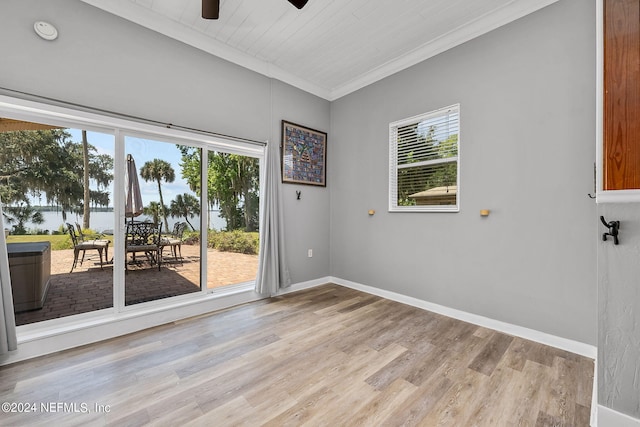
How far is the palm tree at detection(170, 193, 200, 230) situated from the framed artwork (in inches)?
46.8

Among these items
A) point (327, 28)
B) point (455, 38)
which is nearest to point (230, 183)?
point (327, 28)

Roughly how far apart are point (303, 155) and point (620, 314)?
3361mm

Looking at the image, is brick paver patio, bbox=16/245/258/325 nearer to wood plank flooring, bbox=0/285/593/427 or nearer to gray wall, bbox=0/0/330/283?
wood plank flooring, bbox=0/285/593/427

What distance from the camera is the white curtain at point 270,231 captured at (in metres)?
3.36

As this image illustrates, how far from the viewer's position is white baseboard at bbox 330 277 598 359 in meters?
2.11

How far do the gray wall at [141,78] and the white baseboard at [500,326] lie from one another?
1359 mm

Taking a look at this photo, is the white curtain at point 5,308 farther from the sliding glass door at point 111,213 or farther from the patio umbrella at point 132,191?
the patio umbrella at point 132,191

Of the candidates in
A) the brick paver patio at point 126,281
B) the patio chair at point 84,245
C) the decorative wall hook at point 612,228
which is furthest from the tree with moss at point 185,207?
the decorative wall hook at point 612,228

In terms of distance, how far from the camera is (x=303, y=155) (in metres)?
3.85

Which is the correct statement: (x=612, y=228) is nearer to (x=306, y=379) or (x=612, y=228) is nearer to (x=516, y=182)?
(x=516, y=182)

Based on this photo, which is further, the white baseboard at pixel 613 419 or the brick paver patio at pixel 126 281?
the brick paver patio at pixel 126 281

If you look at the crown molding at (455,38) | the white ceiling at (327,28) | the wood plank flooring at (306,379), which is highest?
the white ceiling at (327,28)

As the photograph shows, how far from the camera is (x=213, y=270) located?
3.21 meters

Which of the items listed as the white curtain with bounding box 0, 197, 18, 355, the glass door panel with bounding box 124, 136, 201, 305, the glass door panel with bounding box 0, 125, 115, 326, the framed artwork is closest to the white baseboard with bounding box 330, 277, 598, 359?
the framed artwork
